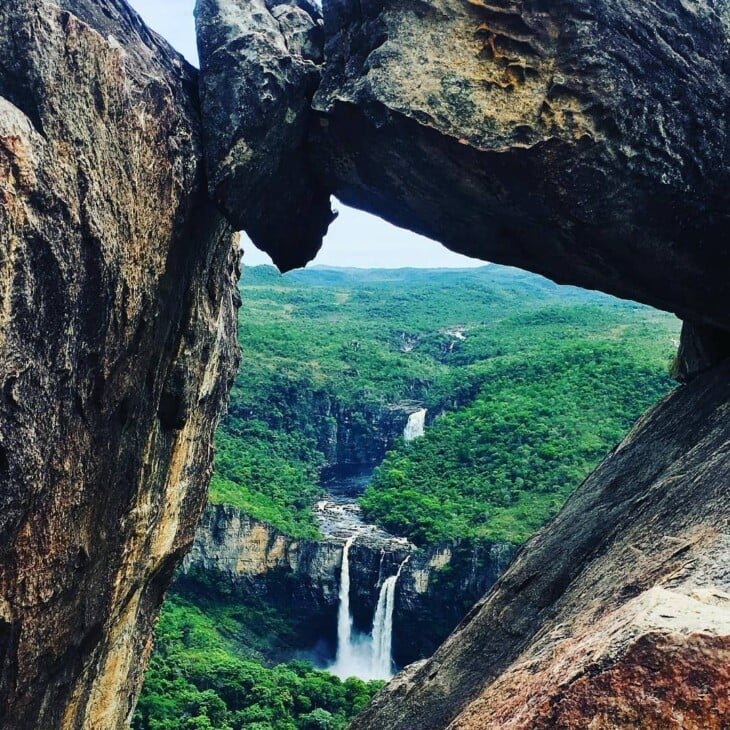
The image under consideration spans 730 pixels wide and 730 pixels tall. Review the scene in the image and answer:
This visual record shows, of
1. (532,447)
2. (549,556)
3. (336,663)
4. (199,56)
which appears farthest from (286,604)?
(199,56)

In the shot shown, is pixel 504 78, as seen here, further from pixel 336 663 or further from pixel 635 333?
pixel 635 333

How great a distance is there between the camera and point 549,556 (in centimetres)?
873

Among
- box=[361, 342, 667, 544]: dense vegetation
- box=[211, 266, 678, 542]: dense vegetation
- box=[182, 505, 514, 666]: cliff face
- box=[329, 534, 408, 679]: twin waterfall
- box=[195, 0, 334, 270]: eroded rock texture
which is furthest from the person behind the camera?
box=[211, 266, 678, 542]: dense vegetation

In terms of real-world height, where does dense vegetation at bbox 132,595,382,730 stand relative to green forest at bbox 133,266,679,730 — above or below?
below

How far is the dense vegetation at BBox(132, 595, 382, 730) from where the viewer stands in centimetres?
2380

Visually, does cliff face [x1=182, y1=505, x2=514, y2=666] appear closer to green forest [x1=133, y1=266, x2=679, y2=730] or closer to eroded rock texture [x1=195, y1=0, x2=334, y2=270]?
green forest [x1=133, y1=266, x2=679, y2=730]

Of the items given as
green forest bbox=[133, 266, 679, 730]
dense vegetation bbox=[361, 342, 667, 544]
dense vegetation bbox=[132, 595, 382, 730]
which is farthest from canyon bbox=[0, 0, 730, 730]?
dense vegetation bbox=[361, 342, 667, 544]

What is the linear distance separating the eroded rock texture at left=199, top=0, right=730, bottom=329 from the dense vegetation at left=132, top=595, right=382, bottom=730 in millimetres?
20502

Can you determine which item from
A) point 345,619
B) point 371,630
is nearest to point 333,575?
point 345,619

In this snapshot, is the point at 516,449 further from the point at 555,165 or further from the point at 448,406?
the point at 555,165

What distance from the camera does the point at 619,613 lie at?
4902mm

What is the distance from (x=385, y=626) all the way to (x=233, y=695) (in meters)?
12.6

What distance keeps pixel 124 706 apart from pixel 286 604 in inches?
1210

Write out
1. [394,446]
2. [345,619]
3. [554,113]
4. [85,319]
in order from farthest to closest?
[394,446]
[345,619]
[554,113]
[85,319]
